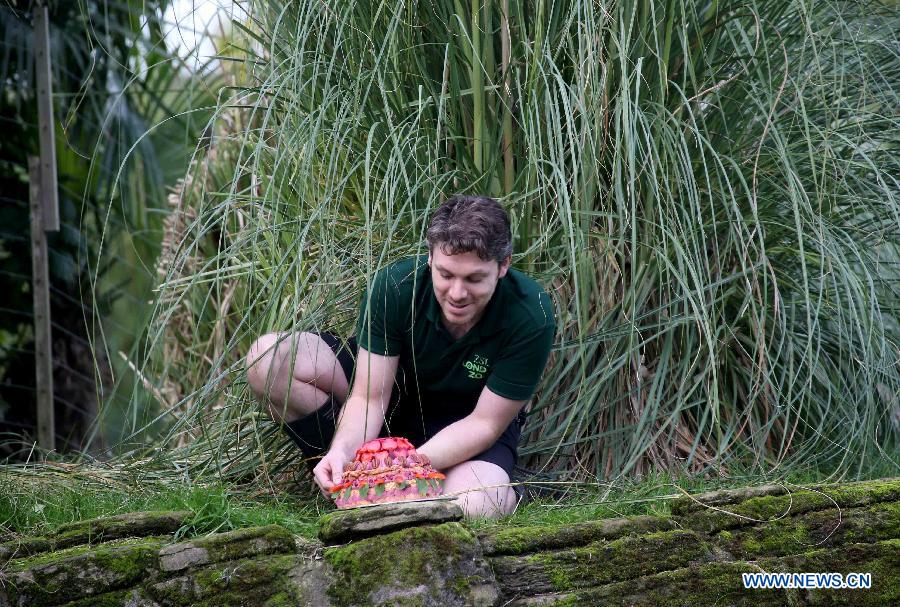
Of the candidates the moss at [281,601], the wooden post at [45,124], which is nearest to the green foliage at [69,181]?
the wooden post at [45,124]

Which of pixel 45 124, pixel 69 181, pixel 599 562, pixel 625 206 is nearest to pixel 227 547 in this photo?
pixel 599 562

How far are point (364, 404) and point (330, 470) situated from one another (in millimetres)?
195

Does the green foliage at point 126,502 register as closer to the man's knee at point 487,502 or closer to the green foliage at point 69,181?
the man's knee at point 487,502

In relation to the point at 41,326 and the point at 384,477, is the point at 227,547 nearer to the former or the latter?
the point at 384,477

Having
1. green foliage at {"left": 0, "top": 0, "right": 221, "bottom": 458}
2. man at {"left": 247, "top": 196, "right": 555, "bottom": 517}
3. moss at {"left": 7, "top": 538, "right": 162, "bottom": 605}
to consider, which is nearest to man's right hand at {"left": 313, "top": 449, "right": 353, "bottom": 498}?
man at {"left": 247, "top": 196, "right": 555, "bottom": 517}

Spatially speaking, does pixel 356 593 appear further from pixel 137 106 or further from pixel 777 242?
pixel 137 106

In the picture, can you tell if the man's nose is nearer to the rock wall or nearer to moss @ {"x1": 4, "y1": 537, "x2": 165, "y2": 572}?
the rock wall

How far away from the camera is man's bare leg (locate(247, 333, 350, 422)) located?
2.65 meters

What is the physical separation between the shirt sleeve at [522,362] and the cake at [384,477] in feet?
0.97

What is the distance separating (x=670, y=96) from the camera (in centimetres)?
311

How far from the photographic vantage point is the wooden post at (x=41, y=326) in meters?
3.73

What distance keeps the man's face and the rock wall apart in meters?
0.60

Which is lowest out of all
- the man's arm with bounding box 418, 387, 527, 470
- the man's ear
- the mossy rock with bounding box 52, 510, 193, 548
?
the mossy rock with bounding box 52, 510, 193, 548

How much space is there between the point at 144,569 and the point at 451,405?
3.74 feet
